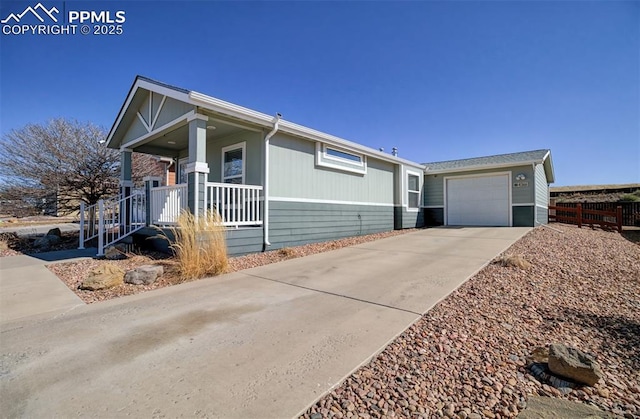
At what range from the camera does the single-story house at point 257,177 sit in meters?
6.05

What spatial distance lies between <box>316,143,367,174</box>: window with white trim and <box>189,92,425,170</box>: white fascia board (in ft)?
0.59

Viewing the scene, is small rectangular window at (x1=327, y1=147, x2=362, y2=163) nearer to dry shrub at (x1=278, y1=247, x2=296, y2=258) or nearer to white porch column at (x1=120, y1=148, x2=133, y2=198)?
dry shrub at (x1=278, y1=247, x2=296, y2=258)

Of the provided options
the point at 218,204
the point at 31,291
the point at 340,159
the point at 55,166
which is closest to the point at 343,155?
the point at 340,159

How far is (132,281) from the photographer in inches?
169

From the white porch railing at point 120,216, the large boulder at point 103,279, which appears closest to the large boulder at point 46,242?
the white porch railing at point 120,216

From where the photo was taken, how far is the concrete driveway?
1.73m

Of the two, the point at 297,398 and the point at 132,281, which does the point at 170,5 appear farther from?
the point at 297,398

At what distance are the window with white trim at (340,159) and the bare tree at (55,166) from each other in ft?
26.6

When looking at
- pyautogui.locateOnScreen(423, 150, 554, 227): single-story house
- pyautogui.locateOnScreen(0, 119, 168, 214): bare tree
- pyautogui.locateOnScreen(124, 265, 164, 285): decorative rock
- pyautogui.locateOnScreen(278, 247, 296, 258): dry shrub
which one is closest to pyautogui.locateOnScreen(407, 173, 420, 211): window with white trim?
pyautogui.locateOnScreen(423, 150, 554, 227): single-story house

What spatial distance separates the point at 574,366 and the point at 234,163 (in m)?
7.68

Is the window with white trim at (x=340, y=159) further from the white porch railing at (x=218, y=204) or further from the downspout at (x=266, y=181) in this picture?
the white porch railing at (x=218, y=204)

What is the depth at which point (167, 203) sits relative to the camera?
643 centimetres

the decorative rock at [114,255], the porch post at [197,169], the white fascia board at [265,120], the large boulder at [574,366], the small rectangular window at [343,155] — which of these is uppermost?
the white fascia board at [265,120]

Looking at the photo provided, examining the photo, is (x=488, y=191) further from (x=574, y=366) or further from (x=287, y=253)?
(x=574, y=366)
